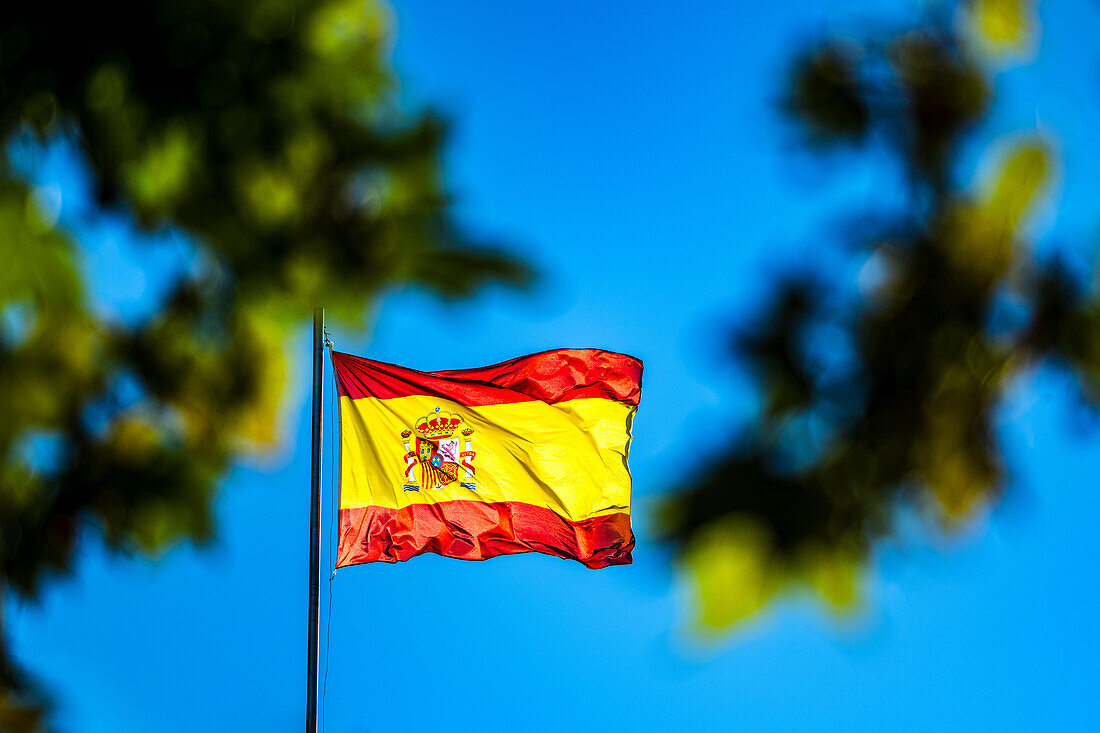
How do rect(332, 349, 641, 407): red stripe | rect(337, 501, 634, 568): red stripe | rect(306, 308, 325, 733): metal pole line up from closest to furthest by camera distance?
rect(306, 308, 325, 733): metal pole → rect(337, 501, 634, 568): red stripe → rect(332, 349, 641, 407): red stripe

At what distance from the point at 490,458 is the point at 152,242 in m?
2.18

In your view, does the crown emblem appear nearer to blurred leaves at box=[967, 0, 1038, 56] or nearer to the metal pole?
the metal pole

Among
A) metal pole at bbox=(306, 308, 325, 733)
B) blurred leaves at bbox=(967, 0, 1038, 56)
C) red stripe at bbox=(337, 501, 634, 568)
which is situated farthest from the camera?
red stripe at bbox=(337, 501, 634, 568)

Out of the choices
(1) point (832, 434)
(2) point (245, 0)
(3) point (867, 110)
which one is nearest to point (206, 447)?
(2) point (245, 0)

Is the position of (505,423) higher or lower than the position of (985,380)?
higher

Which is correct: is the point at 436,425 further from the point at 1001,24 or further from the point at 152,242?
the point at 1001,24

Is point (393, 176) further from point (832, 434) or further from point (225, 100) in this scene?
point (832, 434)

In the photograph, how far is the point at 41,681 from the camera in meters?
2.90

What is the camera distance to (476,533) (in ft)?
14.9

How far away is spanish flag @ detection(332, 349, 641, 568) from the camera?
14.5ft

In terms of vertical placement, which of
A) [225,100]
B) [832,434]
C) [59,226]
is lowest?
[832,434]

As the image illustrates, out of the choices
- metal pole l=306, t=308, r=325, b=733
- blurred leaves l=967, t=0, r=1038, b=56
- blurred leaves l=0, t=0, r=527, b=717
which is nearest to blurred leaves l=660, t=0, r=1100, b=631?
blurred leaves l=967, t=0, r=1038, b=56

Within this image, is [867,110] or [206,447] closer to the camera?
[867,110]

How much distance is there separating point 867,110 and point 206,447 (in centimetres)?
241
